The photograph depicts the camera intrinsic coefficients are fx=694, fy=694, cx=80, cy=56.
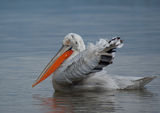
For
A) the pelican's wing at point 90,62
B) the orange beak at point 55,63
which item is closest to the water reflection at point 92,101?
the pelican's wing at point 90,62

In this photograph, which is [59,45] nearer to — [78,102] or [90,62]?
[90,62]

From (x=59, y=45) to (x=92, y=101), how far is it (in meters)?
6.98

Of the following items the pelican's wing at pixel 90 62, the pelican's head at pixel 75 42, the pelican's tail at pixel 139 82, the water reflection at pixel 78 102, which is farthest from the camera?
the pelican's head at pixel 75 42

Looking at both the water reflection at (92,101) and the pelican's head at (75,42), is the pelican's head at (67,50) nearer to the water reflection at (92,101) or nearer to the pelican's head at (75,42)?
the pelican's head at (75,42)

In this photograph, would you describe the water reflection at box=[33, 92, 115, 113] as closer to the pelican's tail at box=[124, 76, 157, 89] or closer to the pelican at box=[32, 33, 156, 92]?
the pelican at box=[32, 33, 156, 92]

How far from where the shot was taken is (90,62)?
1106 cm

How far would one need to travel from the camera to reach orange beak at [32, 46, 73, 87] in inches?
467

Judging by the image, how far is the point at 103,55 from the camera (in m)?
11.0

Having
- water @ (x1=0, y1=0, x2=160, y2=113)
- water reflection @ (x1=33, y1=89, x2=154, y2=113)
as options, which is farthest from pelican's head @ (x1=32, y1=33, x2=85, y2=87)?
A: water reflection @ (x1=33, y1=89, x2=154, y2=113)

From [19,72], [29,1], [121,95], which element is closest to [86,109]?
[121,95]

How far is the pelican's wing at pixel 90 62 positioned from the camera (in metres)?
10.9

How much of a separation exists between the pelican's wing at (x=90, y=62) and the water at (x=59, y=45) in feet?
0.98

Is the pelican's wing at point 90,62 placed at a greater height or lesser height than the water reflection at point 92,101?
greater

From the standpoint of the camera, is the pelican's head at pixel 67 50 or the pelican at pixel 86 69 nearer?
the pelican at pixel 86 69
